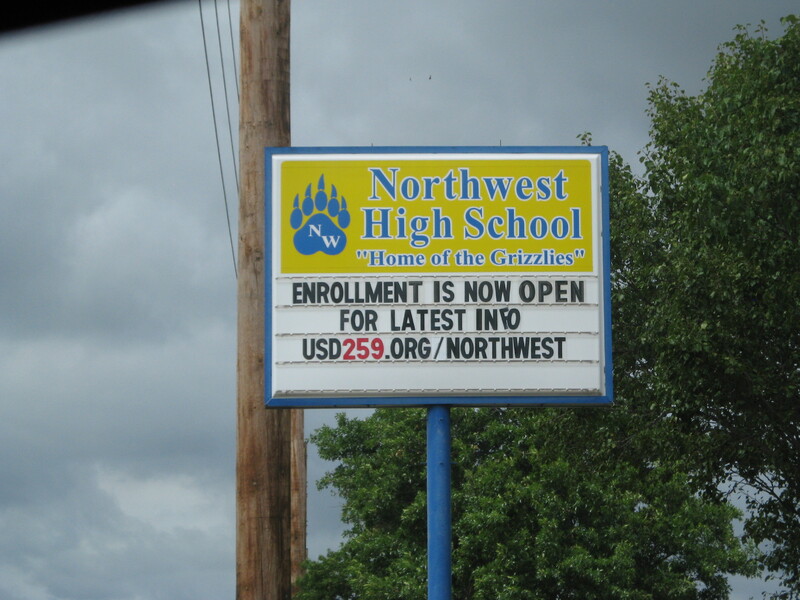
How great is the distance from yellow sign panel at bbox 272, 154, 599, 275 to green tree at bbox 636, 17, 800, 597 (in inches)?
411

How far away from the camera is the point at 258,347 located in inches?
452

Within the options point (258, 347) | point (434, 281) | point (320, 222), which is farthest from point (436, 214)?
point (258, 347)

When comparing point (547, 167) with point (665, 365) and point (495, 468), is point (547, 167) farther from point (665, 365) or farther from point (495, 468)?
point (495, 468)

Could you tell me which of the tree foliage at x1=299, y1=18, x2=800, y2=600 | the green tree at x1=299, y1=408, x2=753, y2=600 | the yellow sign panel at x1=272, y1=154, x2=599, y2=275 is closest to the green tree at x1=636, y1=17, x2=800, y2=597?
the tree foliage at x1=299, y1=18, x2=800, y2=600

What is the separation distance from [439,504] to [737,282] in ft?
41.7

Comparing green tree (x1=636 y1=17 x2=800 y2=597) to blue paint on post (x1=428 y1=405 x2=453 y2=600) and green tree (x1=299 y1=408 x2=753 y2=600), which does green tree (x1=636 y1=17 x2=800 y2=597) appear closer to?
green tree (x1=299 y1=408 x2=753 y2=600)

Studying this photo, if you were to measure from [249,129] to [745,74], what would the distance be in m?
16.1

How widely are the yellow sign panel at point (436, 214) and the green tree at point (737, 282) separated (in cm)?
1044

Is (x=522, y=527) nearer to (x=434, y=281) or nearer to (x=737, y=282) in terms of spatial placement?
(x=737, y=282)

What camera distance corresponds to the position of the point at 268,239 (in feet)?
38.4

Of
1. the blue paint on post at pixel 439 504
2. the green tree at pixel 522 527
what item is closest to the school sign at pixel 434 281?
the blue paint on post at pixel 439 504

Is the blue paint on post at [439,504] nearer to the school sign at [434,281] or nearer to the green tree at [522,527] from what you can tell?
the school sign at [434,281]

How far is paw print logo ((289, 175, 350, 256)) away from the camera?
11.8 metres

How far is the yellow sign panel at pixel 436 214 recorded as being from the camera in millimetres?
11789
